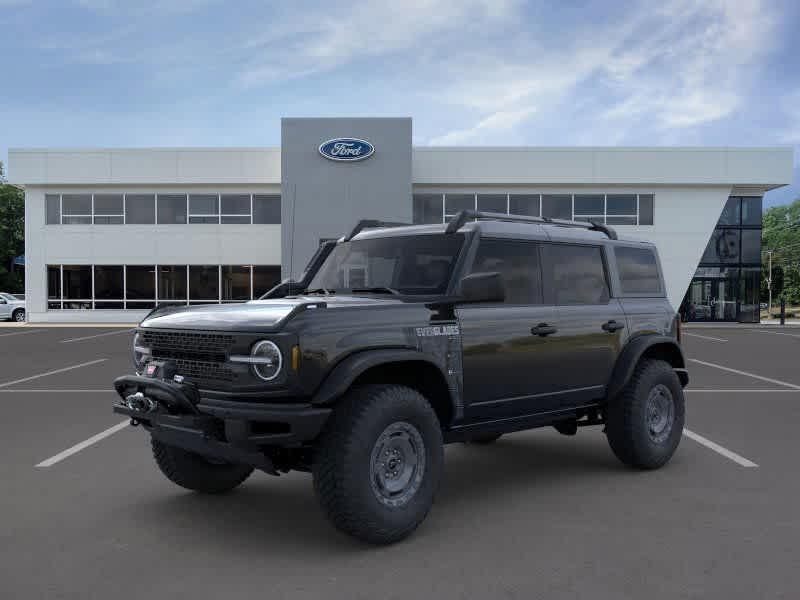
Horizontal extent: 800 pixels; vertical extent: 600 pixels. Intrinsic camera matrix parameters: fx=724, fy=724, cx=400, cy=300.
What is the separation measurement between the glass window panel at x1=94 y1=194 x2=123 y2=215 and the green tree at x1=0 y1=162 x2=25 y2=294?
34510 millimetres

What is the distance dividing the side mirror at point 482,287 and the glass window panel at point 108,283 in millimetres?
29223

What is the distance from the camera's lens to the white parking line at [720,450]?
6.21 meters

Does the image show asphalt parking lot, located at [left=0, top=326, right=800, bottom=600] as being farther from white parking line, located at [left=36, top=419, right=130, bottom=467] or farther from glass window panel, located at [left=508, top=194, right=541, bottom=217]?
glass window panel, located at [left=508, top=194, right=541, bottom=217]

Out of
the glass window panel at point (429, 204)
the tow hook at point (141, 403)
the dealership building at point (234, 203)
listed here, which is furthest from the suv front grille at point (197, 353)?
the glass window panel at point (429, 204)

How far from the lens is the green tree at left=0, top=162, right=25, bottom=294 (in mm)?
60906

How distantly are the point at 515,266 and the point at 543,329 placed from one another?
19.6 inches

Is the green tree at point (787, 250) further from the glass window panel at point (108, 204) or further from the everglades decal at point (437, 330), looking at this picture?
the everglades decal at point (437, 330)

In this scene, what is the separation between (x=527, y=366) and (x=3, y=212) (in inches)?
2574

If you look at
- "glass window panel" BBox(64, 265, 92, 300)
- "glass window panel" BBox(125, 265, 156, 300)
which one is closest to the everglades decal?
"glass window panel" BBox(125, 265, 156, 300)

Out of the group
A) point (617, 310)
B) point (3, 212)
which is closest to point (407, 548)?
point (617, 310)

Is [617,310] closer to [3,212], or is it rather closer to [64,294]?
[64,294]

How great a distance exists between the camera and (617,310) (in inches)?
230

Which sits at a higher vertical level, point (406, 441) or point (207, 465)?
point (406, 441)

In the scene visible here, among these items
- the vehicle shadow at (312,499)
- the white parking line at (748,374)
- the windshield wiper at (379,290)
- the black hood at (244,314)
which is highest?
the windshield wiper at (379,290)
